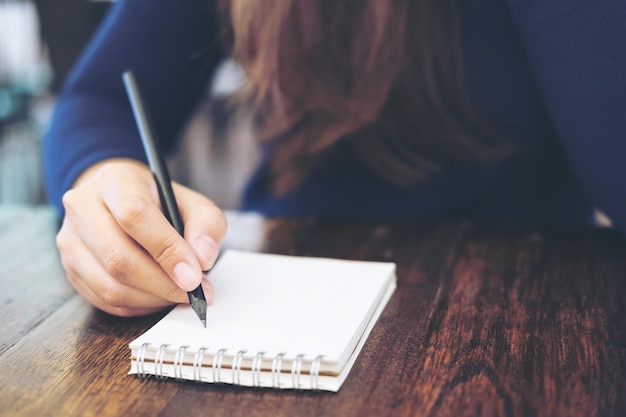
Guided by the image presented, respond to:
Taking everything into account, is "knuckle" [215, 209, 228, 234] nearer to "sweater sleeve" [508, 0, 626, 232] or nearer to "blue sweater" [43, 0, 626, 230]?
"blue sweater" [43, 0, 626, 230]

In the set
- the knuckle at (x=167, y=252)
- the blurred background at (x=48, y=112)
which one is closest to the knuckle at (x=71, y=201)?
the knuckle at (x=167, y=252)

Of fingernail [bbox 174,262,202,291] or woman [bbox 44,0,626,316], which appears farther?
woman [bbox 44,0,626,316]

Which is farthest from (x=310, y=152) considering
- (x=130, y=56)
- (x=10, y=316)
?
(x=10, y=316)

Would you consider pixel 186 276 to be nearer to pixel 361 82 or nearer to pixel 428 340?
pixel 428 340

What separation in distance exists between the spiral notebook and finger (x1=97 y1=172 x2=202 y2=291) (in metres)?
0.03

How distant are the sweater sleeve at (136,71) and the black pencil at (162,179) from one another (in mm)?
126

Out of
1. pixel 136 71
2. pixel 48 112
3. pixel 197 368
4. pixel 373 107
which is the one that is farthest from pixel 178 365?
pixel 48 112

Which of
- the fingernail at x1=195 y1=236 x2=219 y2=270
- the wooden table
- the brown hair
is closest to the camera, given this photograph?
the wooden table

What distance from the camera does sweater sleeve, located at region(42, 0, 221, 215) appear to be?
0.74 meters

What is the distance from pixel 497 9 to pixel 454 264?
375 mm

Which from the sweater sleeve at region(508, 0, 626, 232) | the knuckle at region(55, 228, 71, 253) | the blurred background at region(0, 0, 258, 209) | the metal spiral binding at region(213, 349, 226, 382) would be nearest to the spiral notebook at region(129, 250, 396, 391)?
the metal spiral binding at region(213, 349, 226, 382)

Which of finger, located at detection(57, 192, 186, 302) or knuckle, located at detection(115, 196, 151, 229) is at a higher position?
knuckle, located at detection(115, 196, 151, 229)

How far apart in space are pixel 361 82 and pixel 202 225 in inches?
12.3

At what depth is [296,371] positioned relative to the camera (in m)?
0.37
